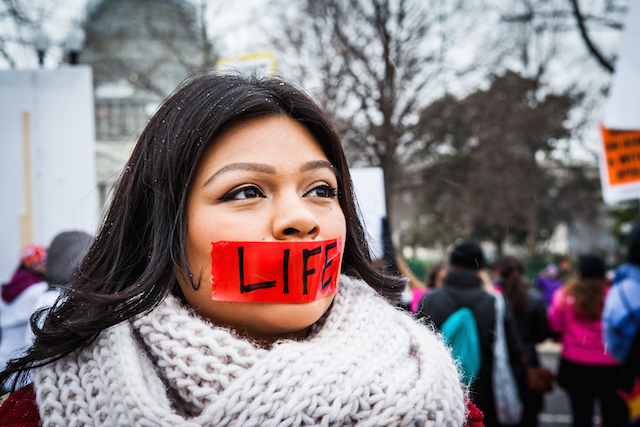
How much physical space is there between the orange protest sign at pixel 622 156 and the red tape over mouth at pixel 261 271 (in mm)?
3202

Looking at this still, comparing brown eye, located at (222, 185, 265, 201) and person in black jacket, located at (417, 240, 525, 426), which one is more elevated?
brown eye, located at (222, 185, 265, 201)

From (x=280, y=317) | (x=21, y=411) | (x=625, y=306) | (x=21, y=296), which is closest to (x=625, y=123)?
(x=625, y=306)

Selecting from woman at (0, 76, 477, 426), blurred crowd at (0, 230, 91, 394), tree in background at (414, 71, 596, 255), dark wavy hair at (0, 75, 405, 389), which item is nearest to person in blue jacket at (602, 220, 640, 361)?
woman at (0, 76, 477, 426)

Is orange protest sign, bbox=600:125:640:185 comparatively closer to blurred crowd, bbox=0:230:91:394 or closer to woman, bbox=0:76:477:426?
woman, bbox=0:76:477:426

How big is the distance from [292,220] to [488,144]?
7.93 m

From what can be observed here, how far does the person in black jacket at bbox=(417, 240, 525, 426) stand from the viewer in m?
3.61

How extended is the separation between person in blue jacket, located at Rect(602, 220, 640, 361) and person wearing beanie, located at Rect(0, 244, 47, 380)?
4.18m

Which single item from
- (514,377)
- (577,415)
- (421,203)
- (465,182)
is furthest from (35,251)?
(421,203)

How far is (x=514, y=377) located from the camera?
380 centimetres

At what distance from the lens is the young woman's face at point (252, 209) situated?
1.19 metres

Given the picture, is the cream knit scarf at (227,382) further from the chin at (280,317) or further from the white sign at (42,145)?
the white sign at (42,145)

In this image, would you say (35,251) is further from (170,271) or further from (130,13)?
(130,13)

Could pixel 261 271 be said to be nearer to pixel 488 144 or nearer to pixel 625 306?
pixel 625 306

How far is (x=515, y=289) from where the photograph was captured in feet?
15.7
